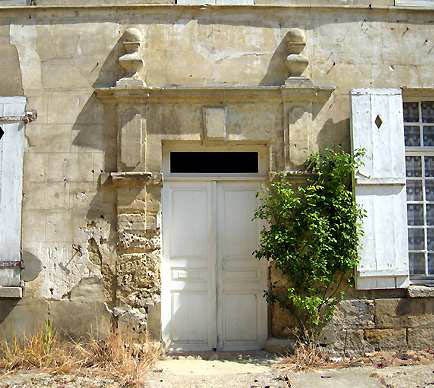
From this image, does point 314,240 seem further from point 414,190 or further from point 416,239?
point 414,190

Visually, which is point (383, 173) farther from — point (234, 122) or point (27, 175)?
point (27, 175)

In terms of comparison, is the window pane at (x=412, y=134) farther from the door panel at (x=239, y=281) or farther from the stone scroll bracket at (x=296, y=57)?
the door panel at (x=239, y=281)

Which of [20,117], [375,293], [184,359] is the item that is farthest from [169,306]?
[20,117]

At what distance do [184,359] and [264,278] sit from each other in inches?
47.6

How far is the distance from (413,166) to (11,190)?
14.5 feet

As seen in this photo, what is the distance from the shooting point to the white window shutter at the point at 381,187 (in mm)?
5809

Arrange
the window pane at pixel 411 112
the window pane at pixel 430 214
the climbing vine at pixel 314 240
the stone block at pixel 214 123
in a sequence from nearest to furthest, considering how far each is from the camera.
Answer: the climbing vine at pixel 314 240, the stone block at pixel 214 123, the window pane at pixel 430 214, the window pane at pixel 411 112

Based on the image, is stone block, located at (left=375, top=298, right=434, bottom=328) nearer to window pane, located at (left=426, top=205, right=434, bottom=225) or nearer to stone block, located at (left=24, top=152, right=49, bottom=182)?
window pane, located at (left=426, top=205, right=434, bottom=225)

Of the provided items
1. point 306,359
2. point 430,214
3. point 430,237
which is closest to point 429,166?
point 430,214

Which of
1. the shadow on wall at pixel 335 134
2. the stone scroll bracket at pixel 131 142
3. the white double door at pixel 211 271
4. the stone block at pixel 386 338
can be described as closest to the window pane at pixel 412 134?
the shadow on wall at pixel 335 134

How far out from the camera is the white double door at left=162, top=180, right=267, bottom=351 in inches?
234

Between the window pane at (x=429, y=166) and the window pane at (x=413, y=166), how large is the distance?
0.07 m

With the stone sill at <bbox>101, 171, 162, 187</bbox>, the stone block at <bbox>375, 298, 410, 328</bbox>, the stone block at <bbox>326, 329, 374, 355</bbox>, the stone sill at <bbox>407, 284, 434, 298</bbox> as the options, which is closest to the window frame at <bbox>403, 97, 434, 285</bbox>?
the stone sill at <bbox>407, 284, 434, 298</bbox>

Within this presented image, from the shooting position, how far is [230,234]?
19.8 feet
